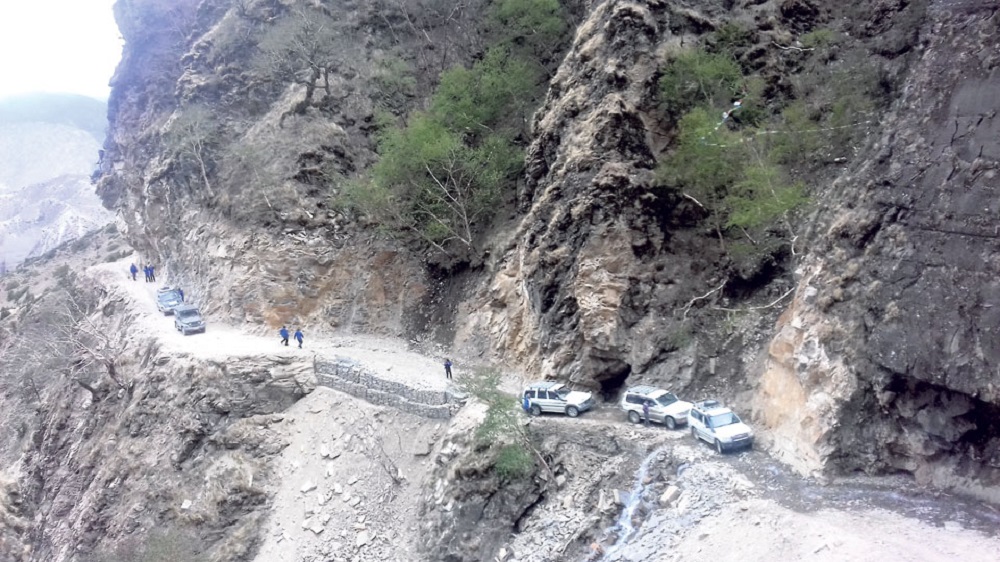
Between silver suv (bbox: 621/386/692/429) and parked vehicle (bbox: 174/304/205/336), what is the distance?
2221cm

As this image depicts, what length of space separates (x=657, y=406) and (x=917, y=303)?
6.88 metres

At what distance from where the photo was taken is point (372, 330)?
3014 cm

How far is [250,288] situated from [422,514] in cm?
1625

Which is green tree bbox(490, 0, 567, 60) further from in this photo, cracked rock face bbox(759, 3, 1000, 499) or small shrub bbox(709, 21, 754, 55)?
cracked rock face bbox(759, 3, 1000, 499)

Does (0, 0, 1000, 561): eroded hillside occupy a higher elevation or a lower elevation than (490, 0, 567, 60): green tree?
lower

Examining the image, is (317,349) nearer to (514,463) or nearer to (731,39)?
(514,463)

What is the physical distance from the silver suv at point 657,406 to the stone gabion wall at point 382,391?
263 inches

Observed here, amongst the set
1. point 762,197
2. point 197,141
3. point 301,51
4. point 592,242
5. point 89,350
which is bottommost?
point 89,350

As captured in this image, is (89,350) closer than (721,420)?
No

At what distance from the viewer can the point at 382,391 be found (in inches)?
976

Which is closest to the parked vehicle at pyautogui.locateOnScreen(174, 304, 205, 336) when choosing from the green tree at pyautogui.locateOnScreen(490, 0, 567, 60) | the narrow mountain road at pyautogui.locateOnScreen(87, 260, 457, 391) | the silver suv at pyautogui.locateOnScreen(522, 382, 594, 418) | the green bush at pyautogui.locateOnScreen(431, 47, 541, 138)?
the narrow mountain road at pyautogui.locateOnScreen(87, 260, 457, 391)

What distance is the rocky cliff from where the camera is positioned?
13.9 meters

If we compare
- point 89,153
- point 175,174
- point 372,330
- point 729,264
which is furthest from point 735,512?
point 89,153

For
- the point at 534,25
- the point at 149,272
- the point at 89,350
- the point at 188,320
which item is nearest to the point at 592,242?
the point at 534,25
